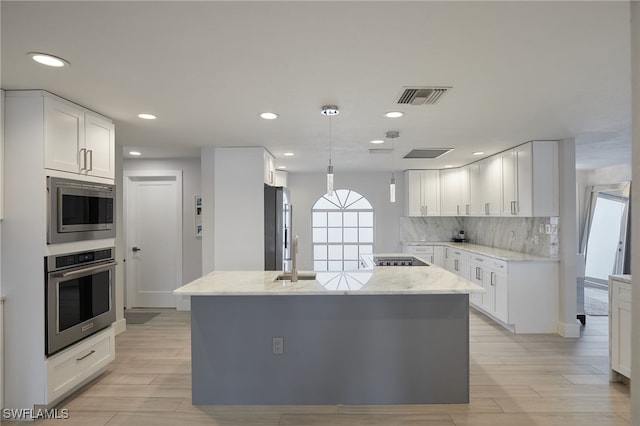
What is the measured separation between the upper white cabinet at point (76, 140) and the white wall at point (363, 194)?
4.63 m

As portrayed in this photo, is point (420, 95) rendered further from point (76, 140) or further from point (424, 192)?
point (424, 192)

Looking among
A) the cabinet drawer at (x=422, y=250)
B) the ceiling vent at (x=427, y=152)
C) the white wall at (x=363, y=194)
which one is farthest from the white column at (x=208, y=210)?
the cabinet drawer at (x=422, y=250)

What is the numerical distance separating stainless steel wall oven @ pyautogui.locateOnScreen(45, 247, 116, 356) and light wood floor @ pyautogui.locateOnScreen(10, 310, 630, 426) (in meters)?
0.53

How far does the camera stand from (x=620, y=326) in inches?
122

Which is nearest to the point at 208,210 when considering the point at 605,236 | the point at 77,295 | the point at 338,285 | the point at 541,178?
the point at 77,295

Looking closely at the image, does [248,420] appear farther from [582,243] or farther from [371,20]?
[582,243]

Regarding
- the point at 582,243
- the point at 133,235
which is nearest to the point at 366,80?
the point at 133,235

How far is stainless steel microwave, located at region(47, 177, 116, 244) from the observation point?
2.66 m

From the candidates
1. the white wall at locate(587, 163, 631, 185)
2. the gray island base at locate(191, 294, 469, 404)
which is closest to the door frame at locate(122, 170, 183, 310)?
the gray island base at locate(191, 294, 469, 404)

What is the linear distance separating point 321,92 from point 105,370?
3.16m

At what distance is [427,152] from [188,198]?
3.61m

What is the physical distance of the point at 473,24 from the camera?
1.72 m

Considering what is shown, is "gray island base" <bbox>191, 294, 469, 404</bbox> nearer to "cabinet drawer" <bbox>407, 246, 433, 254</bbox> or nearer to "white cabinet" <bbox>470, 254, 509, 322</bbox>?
"white cabinet" <bbox>470, 254, 509, 322</bbox>

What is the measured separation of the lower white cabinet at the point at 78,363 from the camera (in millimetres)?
2688
